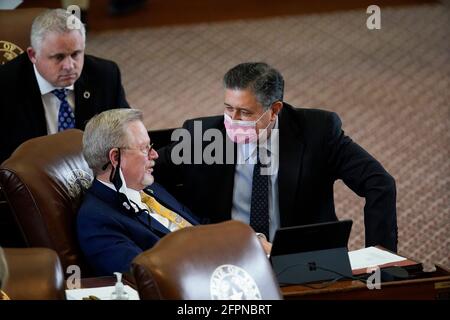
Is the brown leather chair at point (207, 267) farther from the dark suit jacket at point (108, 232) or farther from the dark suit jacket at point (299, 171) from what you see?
the dark suit jacket at point (299, 171)

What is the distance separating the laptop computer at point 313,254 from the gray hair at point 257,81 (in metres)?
0.85

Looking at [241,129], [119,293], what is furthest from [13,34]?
[119,293]

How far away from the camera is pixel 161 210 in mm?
4223

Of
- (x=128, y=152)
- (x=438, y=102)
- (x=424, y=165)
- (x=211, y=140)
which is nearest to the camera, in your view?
(x=128, y=152)

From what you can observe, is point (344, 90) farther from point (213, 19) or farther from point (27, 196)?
point (27, 196)

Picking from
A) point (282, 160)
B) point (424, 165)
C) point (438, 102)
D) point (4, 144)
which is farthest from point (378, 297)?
point (438, 102)

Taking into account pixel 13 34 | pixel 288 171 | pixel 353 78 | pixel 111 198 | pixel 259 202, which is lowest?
pixel 353 78

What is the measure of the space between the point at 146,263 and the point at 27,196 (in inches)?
39.4

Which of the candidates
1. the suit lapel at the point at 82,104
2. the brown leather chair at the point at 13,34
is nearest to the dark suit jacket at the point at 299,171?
the suit lapel at the point at 82,104

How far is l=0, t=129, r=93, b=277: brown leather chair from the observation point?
12.8ft

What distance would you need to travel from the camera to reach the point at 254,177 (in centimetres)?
448

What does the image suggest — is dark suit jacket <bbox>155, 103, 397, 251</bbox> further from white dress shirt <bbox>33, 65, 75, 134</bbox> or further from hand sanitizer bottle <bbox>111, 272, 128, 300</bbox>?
hand sanitizer bottle <bbox>111, 272, 128, 300</bbox>

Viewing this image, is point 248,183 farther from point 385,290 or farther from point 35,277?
point 35,277

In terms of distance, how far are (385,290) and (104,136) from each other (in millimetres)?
1154
